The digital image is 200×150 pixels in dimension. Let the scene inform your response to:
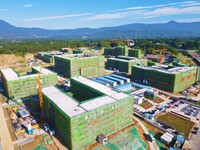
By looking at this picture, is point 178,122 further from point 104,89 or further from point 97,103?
point 97,103

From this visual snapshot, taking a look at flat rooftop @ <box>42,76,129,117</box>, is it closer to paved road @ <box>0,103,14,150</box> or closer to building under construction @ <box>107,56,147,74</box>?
paved road @ <box>0,103,14,150</box>

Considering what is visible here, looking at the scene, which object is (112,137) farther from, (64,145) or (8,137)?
(8,137)

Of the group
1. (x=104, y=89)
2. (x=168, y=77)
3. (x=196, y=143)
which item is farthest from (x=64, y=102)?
(x=168, y=77)

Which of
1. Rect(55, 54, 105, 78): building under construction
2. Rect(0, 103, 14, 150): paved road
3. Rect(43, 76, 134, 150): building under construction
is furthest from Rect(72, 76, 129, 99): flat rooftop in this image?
Rect(55, 54, 105, 78): building under construction

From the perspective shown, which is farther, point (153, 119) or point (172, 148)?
point (153, 119)

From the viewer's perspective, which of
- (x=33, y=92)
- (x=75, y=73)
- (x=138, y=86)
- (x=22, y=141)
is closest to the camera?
(x=22, y=141)

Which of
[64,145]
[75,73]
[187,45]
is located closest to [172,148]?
[64,145]

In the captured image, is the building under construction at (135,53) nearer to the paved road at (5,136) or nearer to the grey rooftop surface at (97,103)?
the grey rooftop surface at (97,103)
